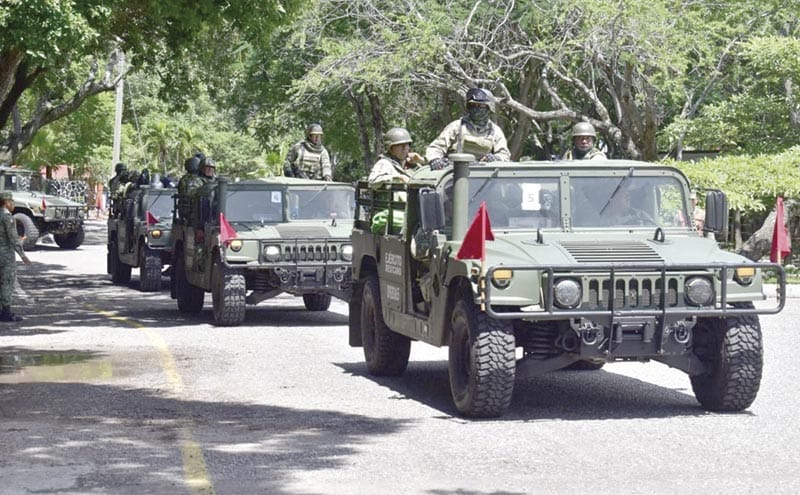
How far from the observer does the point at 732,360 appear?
35.6ft

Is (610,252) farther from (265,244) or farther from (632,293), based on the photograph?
(265,244)

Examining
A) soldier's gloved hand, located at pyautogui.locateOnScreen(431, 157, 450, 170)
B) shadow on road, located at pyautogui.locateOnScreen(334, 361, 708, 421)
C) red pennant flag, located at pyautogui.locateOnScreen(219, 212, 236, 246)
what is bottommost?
shadow on road, located at pyautogui.locateOnScreen(334, 361, 708, 421)

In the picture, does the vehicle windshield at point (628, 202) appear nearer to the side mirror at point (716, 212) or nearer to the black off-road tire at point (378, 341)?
the side mirror at point (716, 212)

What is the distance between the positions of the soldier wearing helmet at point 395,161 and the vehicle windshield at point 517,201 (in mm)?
1947

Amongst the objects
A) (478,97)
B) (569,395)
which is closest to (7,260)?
(478,97)

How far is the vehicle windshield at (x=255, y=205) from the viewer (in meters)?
19.7

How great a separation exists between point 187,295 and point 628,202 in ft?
34.1

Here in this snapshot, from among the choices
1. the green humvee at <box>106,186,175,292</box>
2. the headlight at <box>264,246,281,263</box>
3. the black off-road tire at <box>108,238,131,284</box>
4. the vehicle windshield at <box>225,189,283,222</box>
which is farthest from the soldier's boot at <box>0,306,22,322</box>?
the black off-road tire at <box>108,238,131,284</box>

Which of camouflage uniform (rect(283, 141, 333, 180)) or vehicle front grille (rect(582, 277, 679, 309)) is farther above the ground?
camouflage uniform (rect(283, 141, 333, 180))

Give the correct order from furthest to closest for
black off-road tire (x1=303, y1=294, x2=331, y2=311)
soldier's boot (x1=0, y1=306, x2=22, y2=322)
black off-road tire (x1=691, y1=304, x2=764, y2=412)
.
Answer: black off-road tire (x1=303, y1=294, x2=331, y2=311) → soldier's boot (x1=0, y1=306, x2=22, y2=322) → black off-road tire (x1=691, y1=304, x2=764, y2=412)

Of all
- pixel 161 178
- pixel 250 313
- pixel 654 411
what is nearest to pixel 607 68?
pixel 161 178

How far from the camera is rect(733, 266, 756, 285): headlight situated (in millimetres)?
10891

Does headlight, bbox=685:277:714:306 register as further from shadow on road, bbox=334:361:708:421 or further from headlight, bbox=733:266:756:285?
shadow on road, bbox=334:361:708:421

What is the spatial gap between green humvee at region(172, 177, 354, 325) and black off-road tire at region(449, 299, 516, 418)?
7.91 metres
